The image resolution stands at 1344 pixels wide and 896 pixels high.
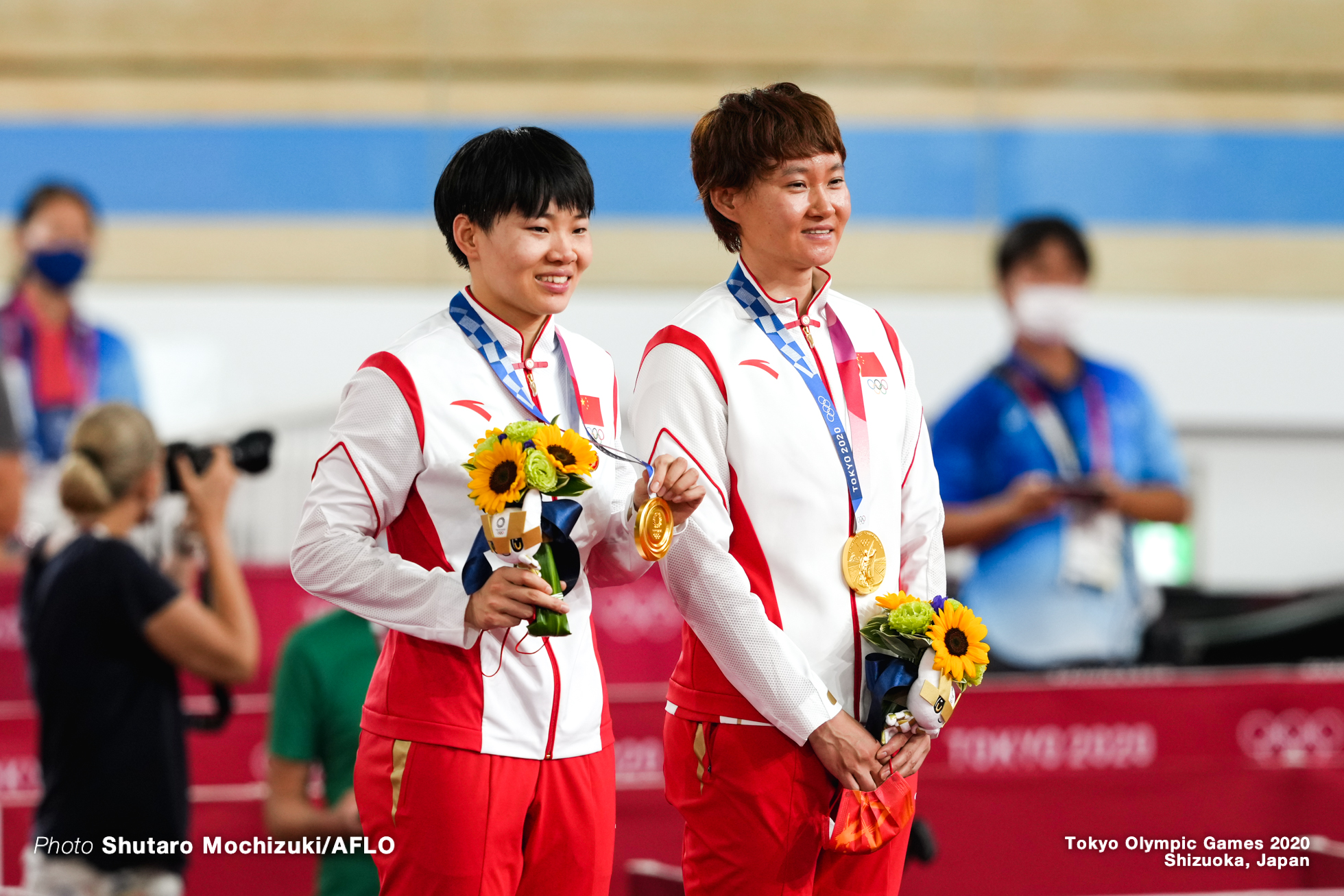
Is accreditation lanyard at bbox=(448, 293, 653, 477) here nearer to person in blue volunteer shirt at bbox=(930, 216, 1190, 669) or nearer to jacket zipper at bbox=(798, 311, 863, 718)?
jacket zipper at bbox=(798, 311, 863, 718)

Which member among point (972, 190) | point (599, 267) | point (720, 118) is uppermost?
point (972, 190)

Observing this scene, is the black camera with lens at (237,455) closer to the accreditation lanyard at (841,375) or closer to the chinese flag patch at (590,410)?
the chinese flag patch at (590,410)

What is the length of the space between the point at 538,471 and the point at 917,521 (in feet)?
2.29

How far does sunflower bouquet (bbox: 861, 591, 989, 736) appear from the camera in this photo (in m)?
1.92

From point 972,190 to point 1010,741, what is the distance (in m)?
5.89

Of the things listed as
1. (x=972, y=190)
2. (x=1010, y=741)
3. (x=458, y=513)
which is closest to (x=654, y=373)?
(x=458, y=513)

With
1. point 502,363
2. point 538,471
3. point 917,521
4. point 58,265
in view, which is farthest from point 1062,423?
point 58,265

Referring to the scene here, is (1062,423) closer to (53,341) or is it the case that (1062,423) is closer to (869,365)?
(869,365)

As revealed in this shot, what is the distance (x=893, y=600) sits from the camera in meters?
2.00

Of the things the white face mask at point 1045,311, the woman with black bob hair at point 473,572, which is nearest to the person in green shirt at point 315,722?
the woman with black bob hair at point 473,572

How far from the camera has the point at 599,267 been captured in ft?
29.9

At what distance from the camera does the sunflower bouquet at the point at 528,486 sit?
68.2 inches

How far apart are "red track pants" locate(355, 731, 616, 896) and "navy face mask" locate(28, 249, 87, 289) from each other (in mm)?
6607

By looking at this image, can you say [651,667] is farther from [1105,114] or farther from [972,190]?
[1105,114]
